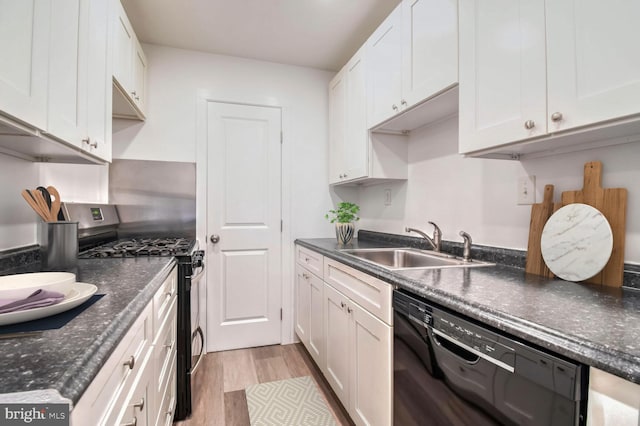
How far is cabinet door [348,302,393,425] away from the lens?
1.25m

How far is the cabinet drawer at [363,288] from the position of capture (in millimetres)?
1254

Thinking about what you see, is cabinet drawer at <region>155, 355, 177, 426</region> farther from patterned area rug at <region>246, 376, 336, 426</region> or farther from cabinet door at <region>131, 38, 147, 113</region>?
cabinet door at <region>131, 38, 147, 113</region>

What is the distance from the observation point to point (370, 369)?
4.52 ft

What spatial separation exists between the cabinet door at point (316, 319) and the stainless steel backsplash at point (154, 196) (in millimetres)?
1092

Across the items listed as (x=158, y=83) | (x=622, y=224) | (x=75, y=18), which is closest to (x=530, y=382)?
(x=622, y=224)

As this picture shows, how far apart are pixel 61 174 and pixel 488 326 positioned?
7.44ft

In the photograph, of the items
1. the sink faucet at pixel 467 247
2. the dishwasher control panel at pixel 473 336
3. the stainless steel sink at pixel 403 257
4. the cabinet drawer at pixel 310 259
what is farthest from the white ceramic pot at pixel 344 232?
the dishwasher control panel at pixel 473 336

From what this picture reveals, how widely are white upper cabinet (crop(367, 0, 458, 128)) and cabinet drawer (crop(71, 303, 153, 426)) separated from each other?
1.52m

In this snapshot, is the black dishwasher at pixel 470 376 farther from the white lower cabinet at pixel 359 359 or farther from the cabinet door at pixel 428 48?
the cabinet door at pixel 428 48

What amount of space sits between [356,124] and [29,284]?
1972mm

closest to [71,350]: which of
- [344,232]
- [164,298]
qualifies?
[164,298]

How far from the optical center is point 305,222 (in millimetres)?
2781

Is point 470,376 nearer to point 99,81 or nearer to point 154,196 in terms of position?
point 99,81

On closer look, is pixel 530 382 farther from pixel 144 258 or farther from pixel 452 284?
pixel 144 258
